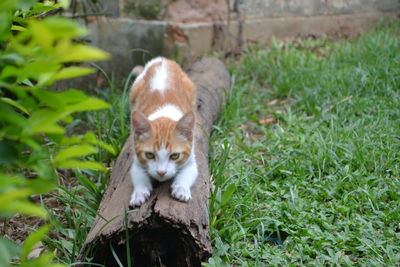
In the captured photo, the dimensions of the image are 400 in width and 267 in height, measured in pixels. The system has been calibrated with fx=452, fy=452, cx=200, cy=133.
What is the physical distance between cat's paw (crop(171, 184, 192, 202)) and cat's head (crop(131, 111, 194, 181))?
15cm

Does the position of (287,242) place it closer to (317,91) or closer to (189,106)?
(189,106)

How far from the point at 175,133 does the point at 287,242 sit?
104 cm

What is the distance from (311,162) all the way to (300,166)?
0.33 ft

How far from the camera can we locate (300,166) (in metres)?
3.82

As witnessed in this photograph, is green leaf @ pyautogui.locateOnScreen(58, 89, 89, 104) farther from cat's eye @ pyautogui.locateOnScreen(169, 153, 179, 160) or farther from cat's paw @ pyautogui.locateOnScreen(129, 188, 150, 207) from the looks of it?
cat's eye @ pyautogui.locateOnScreen(169, 153, 179, 160)

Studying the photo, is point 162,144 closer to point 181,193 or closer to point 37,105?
point 181,193

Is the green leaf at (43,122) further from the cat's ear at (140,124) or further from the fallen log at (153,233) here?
the cat's ear at (140,124)

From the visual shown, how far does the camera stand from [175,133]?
310 cm

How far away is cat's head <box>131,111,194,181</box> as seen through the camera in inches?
118

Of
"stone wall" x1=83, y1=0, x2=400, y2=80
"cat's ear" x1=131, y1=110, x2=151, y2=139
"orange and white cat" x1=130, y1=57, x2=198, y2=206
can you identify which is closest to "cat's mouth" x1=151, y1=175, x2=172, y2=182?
"orange and white cat" x1=130, y1=57, x2=198, y2=206

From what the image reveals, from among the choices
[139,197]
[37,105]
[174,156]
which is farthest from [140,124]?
[37,105]

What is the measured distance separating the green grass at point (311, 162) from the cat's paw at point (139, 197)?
1.48ft

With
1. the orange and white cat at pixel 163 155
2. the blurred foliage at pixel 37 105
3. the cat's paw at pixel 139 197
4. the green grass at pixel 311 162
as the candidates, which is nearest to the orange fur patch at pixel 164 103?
the orange and white cat at pixel 163 155

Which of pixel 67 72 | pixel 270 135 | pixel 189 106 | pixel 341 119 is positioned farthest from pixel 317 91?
pixel 67 72
